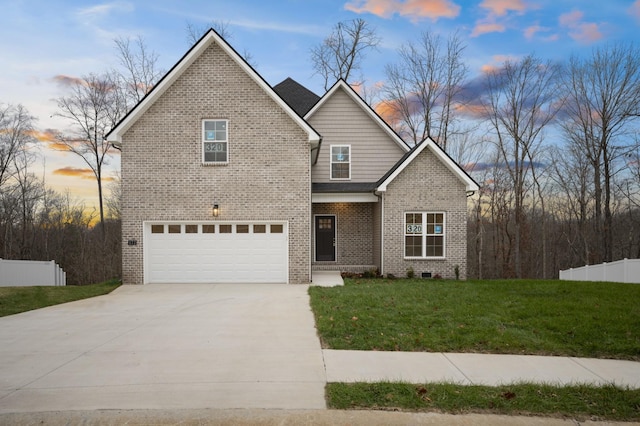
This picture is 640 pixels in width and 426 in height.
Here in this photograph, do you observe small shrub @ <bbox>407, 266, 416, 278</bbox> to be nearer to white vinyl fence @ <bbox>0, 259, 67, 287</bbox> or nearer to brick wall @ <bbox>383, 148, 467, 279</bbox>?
brick wall @ <bbox>383, 148, 467, 279</bbox>

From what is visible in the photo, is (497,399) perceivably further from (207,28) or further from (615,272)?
(207,28)

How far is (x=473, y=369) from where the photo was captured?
559 centimetres

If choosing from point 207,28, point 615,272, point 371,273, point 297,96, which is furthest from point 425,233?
point 207,28

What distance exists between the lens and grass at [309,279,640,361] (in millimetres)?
6637

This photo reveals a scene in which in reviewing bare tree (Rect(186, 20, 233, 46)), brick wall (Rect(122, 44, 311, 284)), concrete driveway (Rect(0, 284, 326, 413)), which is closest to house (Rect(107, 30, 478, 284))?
brick wall (Rect(122, 44, 311, 284))

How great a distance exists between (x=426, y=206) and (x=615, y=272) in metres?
7.85

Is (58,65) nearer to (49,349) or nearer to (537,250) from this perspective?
(49,349)

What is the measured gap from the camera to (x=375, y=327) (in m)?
7.64

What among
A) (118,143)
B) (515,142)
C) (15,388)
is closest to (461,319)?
(15,388)

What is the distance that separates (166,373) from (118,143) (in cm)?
1114

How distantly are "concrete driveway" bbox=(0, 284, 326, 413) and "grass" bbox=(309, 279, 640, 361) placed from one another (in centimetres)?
101

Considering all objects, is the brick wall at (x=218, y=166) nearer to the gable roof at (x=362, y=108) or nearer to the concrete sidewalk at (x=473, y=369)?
the gable roof at (x=362, y=108)

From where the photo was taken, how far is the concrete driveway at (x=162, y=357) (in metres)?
4.61

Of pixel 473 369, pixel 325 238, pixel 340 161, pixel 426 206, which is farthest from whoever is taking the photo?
pixel 340 161
